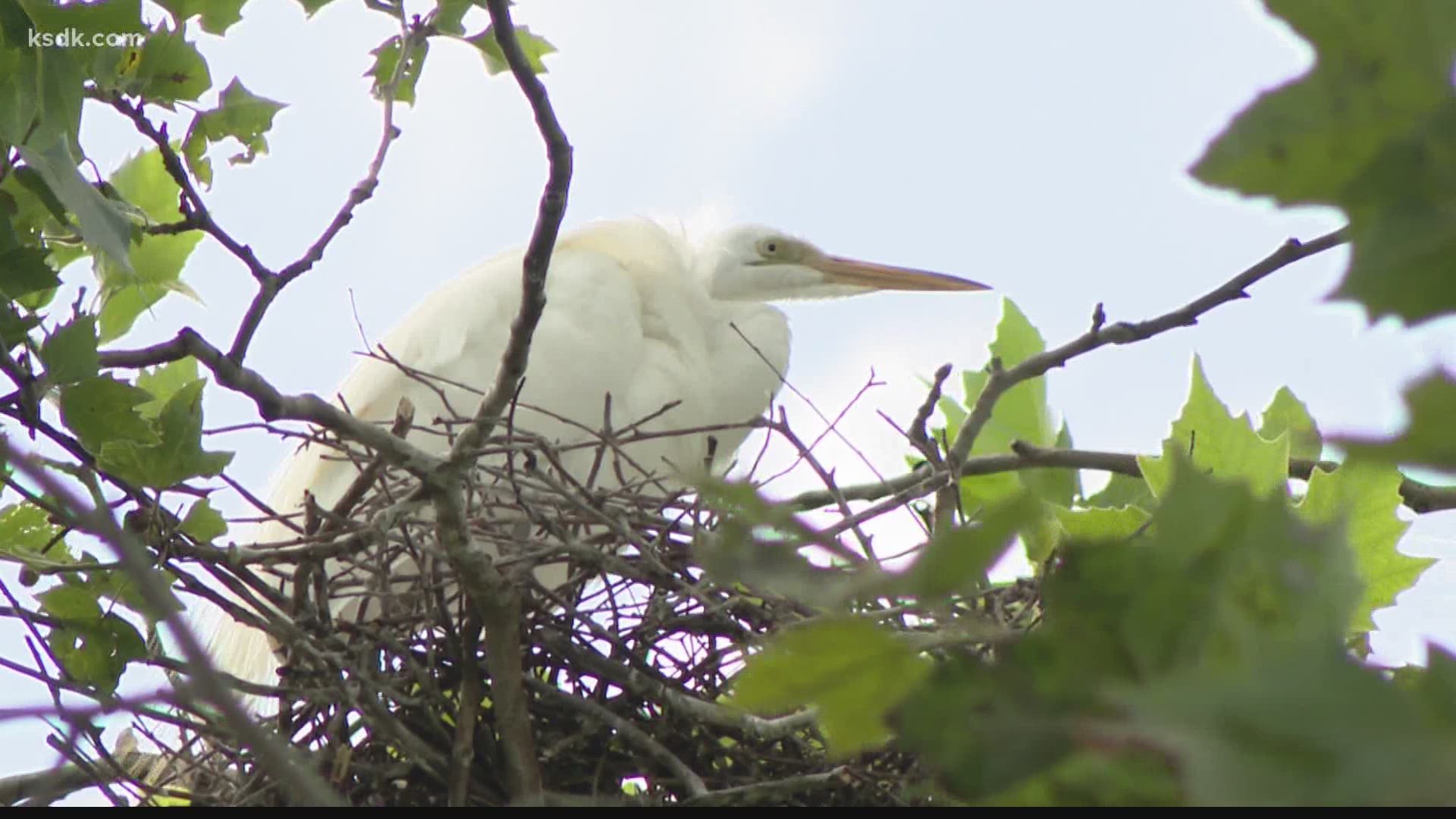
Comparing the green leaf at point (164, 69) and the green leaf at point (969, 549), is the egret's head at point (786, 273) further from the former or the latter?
the green leaf at point (969, 549)

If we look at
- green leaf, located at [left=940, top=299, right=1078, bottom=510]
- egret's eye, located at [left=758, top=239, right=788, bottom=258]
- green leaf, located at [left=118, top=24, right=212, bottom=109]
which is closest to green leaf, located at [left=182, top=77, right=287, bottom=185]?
green leaf, located at [left=118, top=24, right=212, bottom=109]

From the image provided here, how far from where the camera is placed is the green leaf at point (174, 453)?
157 centimetres

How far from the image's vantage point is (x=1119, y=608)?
513 millimetres

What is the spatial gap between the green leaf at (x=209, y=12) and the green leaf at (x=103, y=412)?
486mm

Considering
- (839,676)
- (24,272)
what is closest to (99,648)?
(24,272)

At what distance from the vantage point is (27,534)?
194cm

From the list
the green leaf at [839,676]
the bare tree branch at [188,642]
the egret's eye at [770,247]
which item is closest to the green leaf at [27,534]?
the bare tree branch at [188,642]

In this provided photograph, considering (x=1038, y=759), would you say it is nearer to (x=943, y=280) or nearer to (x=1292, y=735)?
(x=1292, y=735)

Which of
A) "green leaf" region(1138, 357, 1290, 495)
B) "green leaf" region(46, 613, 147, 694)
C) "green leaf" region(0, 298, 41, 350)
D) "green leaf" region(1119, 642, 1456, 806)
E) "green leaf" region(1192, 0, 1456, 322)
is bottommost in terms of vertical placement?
"green leaf" region(1119, 642, 1456, 806)

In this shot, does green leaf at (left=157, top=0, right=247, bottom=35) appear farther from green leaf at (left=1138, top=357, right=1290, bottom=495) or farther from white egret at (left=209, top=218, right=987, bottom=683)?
green leaf at (left=1138, top=357, right=1290, bottom=495)

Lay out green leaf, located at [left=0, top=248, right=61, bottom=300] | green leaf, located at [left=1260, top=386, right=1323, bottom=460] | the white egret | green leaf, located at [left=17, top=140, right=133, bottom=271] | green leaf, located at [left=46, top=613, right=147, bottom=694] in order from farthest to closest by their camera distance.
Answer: the white egret
green leaf, located at [left=1260, top=386, right=1323, bottom=460]
green leaf, located at [left=46, top=613, right=147, bottom=694]
green leaf, located at [left=0, top=248, right=61, bottom=300]
green leaf, located at [left=17, top=140, right=133, bottom=271]

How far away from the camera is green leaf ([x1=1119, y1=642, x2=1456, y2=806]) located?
0.38m

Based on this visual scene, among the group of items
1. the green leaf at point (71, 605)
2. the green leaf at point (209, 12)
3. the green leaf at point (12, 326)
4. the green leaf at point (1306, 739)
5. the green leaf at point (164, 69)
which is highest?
the green leaf at point (209, 12)

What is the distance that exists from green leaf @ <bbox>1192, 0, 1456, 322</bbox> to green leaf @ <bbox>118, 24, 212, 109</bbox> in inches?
62.3
